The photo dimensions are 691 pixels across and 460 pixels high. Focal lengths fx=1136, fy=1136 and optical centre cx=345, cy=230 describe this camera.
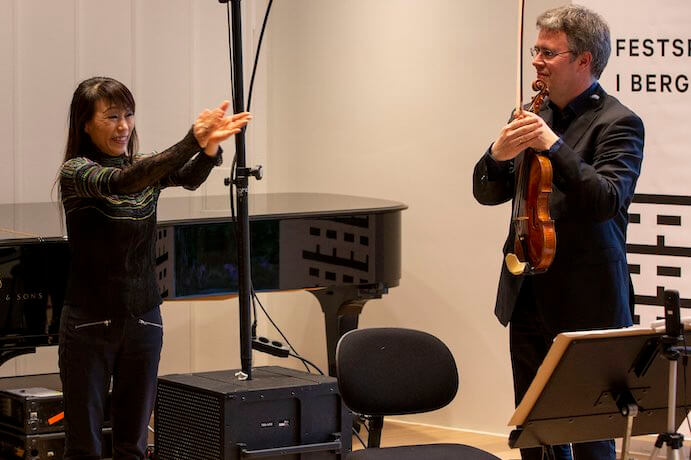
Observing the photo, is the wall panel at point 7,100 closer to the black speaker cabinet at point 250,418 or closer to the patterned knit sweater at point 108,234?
the black speaker cabinet at point 250,418

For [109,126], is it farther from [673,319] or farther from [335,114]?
[335,114]

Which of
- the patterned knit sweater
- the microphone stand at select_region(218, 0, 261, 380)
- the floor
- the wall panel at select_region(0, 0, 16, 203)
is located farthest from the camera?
the wall panel at select_region(0, 0, 16, 203)

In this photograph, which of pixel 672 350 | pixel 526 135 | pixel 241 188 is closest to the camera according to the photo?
pixel 672 350

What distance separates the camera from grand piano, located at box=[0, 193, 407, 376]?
13.9 ft

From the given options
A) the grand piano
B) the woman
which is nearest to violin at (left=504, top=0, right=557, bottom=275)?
the woman

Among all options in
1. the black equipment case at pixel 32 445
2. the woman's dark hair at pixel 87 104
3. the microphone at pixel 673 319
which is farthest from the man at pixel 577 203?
the black equipment case at pixel 32 445

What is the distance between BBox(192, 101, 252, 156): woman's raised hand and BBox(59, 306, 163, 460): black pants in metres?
0.62

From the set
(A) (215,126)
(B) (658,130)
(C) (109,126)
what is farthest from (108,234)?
(B) (658,130)

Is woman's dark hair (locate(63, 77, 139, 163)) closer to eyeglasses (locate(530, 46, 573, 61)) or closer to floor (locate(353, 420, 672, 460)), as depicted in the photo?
eyeglasses (locate(530, 46, 573, 61))

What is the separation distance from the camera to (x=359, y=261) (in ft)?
16.9

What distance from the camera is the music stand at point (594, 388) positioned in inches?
97.5

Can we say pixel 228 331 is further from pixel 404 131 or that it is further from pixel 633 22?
pixel 633 22

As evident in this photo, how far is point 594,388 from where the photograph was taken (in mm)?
2549

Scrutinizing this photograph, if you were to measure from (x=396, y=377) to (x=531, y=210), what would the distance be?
0.67m
